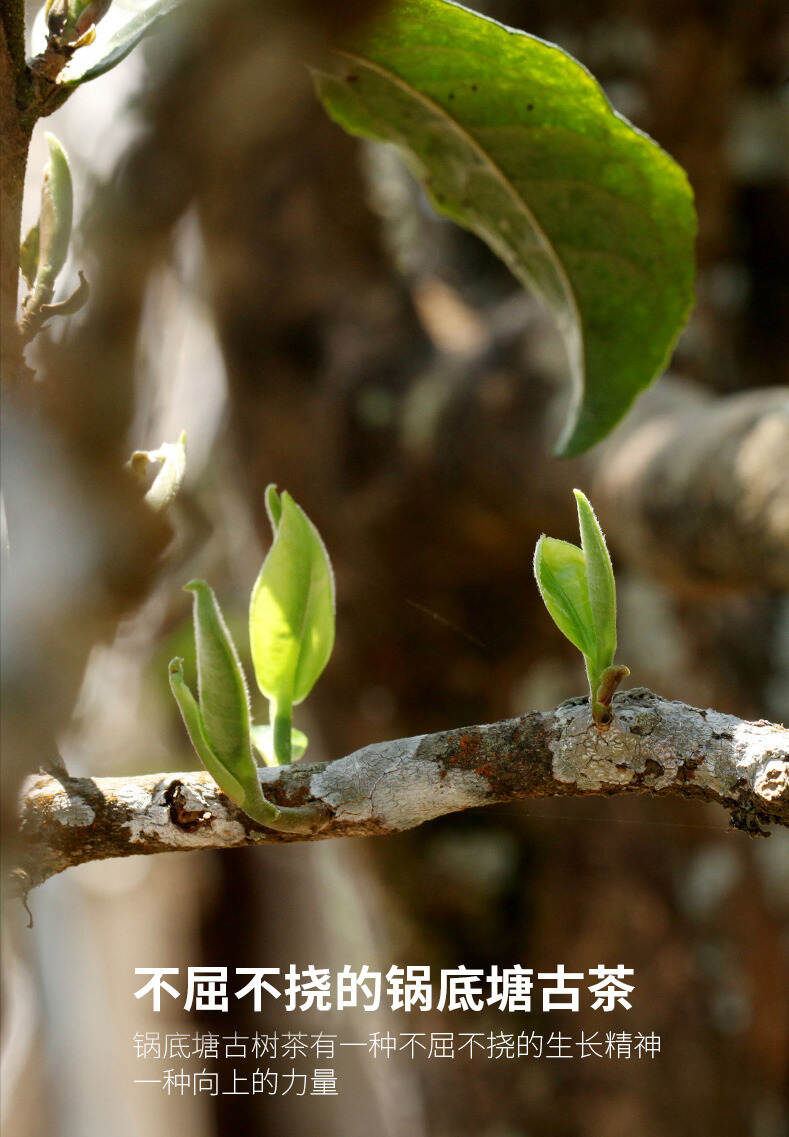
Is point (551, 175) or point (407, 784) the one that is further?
point (551, 175)

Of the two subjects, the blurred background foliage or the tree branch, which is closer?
the tree branch

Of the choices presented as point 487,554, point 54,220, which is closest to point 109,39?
point 54,220

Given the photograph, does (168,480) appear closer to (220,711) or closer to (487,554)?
(220,711)

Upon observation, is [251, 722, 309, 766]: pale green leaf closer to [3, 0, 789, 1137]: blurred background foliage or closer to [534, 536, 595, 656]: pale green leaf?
[534, 536, 595, 656]: pale green leaf

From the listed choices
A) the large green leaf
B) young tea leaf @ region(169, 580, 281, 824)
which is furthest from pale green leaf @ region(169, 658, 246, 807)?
the large green leaf

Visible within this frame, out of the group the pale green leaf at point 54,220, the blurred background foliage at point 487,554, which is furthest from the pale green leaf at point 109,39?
the blurred background foliage at point 487,554

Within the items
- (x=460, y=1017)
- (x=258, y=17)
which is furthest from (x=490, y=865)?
(x=258, y=17)
